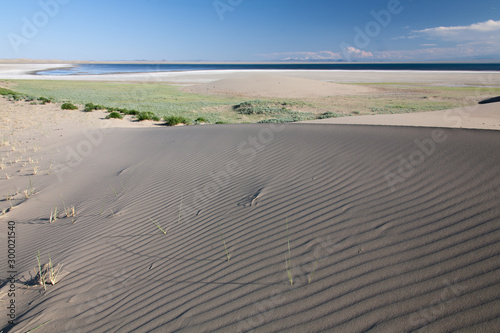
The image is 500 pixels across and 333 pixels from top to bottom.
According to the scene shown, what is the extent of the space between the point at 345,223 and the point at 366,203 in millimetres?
485

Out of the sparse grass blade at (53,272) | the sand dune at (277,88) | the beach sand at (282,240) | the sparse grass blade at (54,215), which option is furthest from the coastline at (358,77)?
the sparse grass blade at (53,272)

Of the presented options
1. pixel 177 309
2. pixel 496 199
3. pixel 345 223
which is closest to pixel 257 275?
pixel 177 309

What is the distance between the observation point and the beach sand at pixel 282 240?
2273 mm

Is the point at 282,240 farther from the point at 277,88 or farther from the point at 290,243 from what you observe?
the point at 277,88

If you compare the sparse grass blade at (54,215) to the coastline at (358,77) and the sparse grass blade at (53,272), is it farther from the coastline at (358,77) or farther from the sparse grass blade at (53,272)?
the coastline at (358,77)

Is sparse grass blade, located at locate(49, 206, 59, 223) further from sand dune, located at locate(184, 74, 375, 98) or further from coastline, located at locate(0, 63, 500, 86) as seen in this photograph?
coastline, located at locate(0, 63, 500, 86)

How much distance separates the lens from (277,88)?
32.7 m

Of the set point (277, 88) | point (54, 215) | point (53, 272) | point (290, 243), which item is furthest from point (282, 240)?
point (277, 88)

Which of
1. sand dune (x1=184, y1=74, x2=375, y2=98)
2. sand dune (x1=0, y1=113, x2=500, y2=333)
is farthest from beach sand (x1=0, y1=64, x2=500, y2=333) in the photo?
sand dune (x1=184, y1=74, x2=375, y2=98)

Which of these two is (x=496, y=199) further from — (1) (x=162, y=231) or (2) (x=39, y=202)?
(2) (x=39, y=202)

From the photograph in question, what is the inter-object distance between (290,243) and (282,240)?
0.11 m

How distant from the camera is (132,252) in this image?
3.56m

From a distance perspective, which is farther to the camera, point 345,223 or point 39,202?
point 39,202

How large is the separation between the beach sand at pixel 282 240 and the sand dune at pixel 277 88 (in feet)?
78.9
